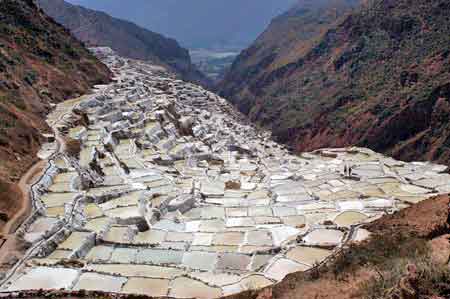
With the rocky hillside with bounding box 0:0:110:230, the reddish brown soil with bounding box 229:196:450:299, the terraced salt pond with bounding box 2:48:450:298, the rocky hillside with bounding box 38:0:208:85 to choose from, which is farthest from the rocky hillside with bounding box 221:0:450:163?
the rocky hillside with bounding box 38:0:208:85

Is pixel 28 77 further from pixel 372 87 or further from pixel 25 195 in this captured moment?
pixel 372 87

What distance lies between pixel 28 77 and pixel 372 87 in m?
36.4

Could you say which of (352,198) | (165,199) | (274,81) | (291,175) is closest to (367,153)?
(291,175)

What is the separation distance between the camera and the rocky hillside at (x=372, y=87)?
134 feet

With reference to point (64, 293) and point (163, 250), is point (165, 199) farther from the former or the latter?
point (64, 293)

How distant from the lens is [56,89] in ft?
109

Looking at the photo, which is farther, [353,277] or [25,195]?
[25,195]

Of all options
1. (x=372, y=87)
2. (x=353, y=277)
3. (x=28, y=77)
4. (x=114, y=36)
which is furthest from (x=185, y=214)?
(x=114, y=36)

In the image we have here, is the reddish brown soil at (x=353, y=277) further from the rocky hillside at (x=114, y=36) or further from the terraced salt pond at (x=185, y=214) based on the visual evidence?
the rocky hillside at (x=114, y=36)

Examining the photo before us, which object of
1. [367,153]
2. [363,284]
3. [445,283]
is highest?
[445,283]

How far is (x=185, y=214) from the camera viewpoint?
1608 cm

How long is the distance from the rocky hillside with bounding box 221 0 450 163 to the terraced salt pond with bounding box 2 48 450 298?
54.3ft

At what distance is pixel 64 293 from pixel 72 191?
6119 mm

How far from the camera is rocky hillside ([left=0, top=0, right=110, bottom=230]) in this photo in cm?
1673
